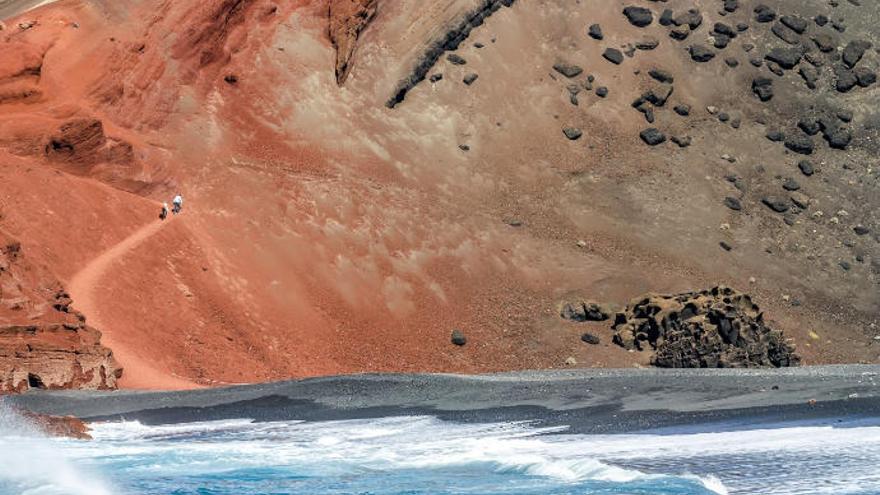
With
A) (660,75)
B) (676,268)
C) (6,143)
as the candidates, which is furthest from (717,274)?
(6,143)

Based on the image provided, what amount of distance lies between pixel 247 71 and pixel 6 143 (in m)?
9.37

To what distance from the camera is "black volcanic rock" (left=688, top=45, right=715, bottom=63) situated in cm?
5662

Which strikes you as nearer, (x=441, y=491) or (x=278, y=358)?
(x=441, y=491)

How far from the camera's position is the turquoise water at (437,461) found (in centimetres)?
2139

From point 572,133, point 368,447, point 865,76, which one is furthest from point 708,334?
point 865,76

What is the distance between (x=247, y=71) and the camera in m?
48.7

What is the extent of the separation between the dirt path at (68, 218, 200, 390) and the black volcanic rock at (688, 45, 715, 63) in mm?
23515

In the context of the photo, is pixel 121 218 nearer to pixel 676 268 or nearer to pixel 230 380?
pixel 230 380

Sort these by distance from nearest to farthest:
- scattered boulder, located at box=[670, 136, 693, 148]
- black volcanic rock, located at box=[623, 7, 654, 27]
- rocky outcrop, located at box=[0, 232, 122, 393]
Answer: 1. rocky outcrop, located at box=[0, 232, 122, 393]
2. scattered boulder, located at box=[670, 136, 693, 148]
3. black volcanic rock, located at box=[623, 7, 654, 27]

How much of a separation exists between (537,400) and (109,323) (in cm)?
1178

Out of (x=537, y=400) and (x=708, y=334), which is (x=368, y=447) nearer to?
(x=537, y=400)

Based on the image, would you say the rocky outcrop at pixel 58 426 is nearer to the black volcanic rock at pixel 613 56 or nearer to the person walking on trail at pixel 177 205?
the person walking on trail at pixel 177 205

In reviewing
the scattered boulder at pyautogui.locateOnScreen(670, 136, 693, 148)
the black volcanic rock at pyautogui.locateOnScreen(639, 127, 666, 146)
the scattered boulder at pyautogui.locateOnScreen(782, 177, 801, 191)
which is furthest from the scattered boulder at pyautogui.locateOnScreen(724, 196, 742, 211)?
the black volcanic rock at pyautogui.locateOnScreen(639, 127, 666, 146)

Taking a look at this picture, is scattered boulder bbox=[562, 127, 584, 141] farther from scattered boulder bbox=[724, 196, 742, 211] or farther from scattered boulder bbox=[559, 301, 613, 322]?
scattered boulder bbox=[559, 301, 613, 322]
